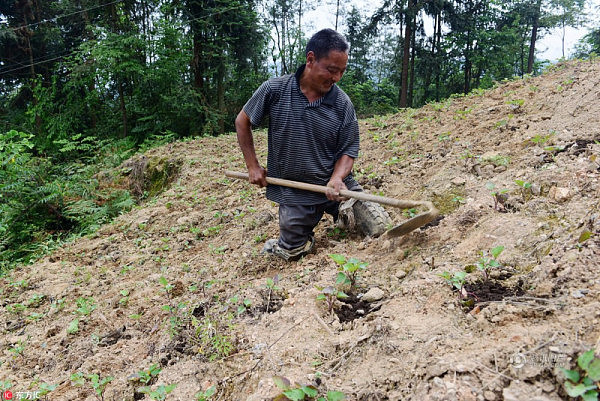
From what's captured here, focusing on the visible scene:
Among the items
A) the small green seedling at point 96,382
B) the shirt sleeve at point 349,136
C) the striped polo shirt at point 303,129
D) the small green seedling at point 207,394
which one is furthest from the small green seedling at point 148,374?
the shirt sleeve at point 349,136

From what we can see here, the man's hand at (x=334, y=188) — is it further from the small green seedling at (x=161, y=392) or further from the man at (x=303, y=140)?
the small green seedling at (x=161, y=392)

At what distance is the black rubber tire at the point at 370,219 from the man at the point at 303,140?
0.80 ft

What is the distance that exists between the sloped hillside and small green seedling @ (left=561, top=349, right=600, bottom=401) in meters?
0.06

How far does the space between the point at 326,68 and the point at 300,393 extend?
2228 millimetres

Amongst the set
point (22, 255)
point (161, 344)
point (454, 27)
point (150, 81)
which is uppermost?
point (454, 27)

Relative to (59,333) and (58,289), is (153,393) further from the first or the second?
(58,289)

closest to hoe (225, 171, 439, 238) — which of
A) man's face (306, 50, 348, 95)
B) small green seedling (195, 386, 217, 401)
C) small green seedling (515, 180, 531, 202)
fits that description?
small green seedling (515, 180, 531, 202)

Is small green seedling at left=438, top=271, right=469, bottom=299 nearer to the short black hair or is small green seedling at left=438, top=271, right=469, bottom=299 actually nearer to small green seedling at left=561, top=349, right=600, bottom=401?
small green seedling at left=561, top=349, right=600, bottom=401

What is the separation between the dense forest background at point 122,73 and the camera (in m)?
7.34

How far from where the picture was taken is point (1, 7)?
16625 mm

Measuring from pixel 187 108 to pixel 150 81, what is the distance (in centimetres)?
178

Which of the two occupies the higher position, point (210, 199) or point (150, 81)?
point (150, 81)

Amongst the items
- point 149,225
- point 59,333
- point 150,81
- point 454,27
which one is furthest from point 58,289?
point 454,27

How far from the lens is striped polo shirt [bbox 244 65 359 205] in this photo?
3.02 m
